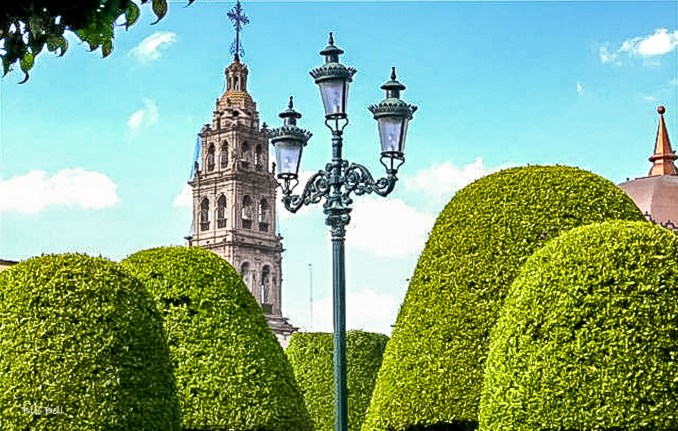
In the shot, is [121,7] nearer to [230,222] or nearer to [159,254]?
[159,254]

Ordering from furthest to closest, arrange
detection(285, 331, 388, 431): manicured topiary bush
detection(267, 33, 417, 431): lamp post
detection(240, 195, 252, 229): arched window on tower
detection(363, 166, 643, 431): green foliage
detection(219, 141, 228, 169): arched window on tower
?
detection(219, 141, 228, 169): arched window on tower
detection(240, 195, 252, 229): arched window on tower
detection(285, 331, 388, 431): manicured topiary bush
detection(267, 33, 417, 431): lamp post
detection(363, 166, 643, 431): green foliage

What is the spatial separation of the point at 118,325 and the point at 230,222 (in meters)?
60.7

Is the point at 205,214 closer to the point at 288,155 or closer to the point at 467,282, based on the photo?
the point at 288,155

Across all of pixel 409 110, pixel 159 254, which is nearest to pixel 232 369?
pixel 159 254

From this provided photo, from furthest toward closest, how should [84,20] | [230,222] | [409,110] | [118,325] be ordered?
1. [230,222]
2. [409,110]
3. [118,325]
4. [84,20]

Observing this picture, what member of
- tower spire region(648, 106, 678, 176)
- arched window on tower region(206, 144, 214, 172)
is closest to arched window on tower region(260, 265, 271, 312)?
arched window on tower region(206, 144, 214, 172)

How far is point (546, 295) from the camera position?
7.35 m

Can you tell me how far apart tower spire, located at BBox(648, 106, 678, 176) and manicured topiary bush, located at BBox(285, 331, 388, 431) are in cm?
2381

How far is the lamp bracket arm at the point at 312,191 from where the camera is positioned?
11383 millimetres

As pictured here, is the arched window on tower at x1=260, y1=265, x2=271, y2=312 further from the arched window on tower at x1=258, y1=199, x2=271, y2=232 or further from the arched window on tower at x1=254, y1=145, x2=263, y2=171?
the arched window on tower at x1=254, y1=145, x2=263, y2=171

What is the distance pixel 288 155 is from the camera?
11688mm

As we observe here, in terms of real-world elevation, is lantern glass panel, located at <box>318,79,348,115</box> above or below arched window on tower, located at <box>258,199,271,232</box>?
below

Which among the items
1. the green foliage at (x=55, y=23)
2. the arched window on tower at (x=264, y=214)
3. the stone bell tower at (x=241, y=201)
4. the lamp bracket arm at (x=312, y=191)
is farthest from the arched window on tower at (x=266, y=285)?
the green foliage at (x=55, y=23)

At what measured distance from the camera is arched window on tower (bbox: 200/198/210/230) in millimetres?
70438
